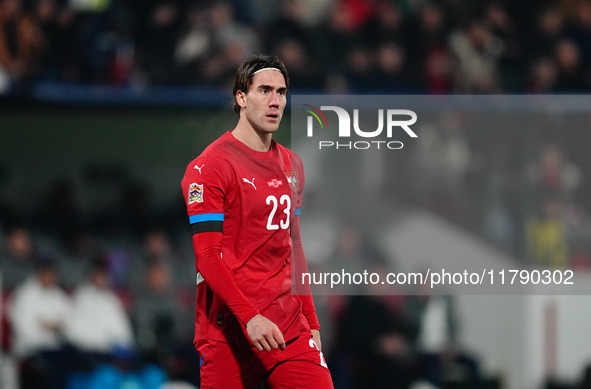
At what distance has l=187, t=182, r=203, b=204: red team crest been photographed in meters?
3.36

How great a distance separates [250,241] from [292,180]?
396mm

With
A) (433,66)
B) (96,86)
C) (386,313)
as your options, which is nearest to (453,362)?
(386,313)

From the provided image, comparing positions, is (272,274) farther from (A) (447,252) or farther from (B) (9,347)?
(B) (9,347)

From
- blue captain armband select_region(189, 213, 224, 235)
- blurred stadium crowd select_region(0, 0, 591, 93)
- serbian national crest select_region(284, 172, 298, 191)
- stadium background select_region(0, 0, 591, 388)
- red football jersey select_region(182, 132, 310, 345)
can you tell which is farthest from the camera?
blurred stadium crowd select_region(0, 0, 591, 93)

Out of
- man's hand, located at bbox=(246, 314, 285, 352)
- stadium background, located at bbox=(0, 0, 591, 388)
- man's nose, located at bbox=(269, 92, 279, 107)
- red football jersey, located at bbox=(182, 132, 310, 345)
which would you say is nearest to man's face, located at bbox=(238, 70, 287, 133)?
man's nose, located at bbox=(269, 92, 279, 107)

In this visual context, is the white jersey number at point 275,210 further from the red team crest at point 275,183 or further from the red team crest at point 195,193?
the red team crest at point 195,193

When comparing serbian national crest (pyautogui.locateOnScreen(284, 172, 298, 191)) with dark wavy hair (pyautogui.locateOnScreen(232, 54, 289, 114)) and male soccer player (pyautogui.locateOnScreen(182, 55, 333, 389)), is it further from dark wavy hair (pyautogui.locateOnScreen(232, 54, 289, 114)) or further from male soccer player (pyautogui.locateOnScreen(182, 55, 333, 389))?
dark wavy hair (pyautogui.locateOnScreen(232, 54, 289, 114))

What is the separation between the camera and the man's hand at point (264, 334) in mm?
3166

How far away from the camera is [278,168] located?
12.0 ft

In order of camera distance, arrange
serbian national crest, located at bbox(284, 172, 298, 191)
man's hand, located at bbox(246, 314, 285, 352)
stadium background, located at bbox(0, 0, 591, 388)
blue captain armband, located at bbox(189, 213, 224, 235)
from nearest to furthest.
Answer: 1. man's hand, located at bbox(246, 314, 285, 352)
2. blue captain armband, located at bbox(189, 213, 224, 235)
3. serbian national crest, located at bbox(284, 172, 298, 191)
4. stadium background, located at bbox(0, 0, 591, 388)

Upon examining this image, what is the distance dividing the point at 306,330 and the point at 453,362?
12.5ft

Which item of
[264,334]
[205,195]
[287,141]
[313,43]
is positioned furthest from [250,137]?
[313,43]

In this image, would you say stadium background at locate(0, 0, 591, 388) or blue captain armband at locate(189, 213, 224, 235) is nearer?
blue captain armband at locate(189, 213, 224, 235)

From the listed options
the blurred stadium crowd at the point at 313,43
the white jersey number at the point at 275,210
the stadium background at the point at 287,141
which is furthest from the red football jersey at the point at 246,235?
the blurred stadium crowd at the point at 313,43
